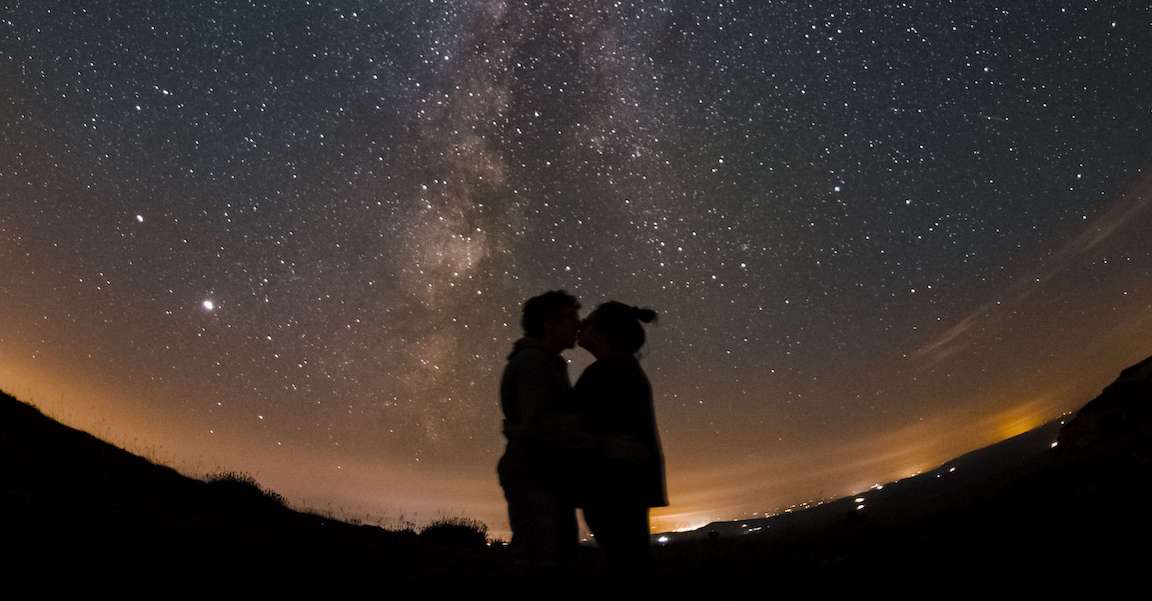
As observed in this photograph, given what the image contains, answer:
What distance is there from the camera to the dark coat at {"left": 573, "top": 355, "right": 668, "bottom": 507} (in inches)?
144

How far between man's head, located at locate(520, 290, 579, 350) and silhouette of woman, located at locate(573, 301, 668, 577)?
50cm

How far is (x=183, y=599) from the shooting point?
3.07 m

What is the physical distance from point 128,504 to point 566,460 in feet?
15.8

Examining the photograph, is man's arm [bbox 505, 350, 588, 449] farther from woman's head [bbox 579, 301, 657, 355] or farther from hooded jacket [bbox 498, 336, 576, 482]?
woman's head [bbox 579, 301, 657, 355]

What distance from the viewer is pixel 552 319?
4.44 meters

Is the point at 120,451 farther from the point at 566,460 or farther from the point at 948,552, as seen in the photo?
the point at 948,552

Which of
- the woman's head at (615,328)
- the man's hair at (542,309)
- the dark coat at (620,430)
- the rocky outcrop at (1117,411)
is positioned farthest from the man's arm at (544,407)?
the rocky outcrop at (1117,411)

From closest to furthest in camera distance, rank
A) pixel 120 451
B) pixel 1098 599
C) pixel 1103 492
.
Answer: pixel 1098 599 → pixel 1103 492 → pixel 120 451

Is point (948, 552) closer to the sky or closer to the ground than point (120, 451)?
closer to the ground

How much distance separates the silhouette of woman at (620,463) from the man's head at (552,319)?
50 cm

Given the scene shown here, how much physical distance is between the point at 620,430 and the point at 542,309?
1.20 metres

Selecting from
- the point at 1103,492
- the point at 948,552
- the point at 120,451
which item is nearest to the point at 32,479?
the point at 120,451

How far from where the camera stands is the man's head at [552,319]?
440cm

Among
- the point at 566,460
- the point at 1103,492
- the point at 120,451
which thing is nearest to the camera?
the point at 566,460
